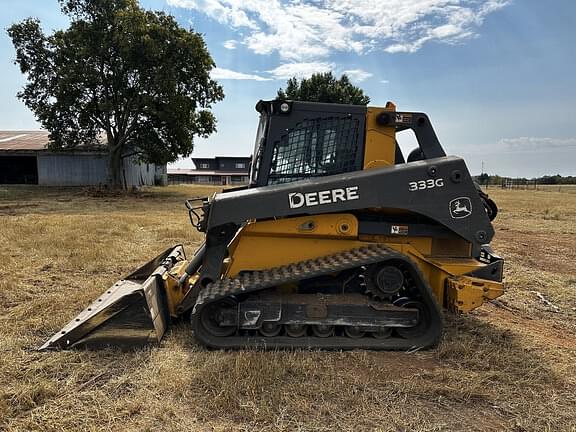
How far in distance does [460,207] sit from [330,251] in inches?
53.0

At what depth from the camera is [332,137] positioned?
4.44 m

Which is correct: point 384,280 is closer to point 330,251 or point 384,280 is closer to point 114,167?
point 330,251

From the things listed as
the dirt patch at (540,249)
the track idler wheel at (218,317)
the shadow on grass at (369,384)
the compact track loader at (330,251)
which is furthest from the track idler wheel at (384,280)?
the dirt patch at (540,249)

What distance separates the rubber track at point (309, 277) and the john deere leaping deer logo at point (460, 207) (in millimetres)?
696

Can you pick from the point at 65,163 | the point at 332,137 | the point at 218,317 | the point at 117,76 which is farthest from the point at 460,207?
the point at 65,163

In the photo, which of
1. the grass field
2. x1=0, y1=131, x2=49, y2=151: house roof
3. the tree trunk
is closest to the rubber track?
the grass field

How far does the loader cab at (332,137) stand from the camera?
4.39 meters

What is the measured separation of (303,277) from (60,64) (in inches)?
1031

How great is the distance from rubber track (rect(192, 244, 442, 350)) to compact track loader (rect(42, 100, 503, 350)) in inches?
0.5

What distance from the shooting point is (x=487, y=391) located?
10.9ft

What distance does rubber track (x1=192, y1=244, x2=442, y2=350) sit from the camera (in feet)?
12.7

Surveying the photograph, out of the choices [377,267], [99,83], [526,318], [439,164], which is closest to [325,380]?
[377,267]

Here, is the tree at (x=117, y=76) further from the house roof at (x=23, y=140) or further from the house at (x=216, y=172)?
the house at (x=216, y=172)

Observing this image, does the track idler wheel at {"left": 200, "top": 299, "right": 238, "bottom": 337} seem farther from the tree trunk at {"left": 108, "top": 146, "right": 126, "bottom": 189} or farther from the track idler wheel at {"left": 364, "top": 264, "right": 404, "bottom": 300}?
the tree trunk at {"left": 108, "top": 146, "right": 126, "bottom": 189}
